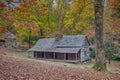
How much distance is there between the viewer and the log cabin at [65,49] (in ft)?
123

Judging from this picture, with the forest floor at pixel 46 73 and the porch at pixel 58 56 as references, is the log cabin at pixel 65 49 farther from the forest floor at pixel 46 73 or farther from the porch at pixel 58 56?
the forest floor at pixel 46 73

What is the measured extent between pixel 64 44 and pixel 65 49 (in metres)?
1.51

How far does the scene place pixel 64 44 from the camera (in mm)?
39156

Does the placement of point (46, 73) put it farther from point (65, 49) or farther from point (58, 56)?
point (58, 56)

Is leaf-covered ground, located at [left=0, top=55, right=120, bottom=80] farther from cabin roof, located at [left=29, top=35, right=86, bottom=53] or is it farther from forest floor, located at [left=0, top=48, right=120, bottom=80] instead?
cabin roof, located at [left=29, top=35, right=86, bottom=53]

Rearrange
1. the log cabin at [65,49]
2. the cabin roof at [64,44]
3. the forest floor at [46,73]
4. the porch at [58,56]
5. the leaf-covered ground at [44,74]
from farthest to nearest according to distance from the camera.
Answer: the cabin roof at [64,44]
the log cabin at [65,49]
the porch at [58,56]
the forest floor at [46,73]
the leaf-covered ground at [44,74]

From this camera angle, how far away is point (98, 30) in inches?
550

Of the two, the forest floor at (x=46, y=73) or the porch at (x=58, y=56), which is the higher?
the forest floor at (x=46, y=73)

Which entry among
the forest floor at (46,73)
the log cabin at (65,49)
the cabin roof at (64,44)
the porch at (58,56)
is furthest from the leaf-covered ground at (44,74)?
the porch at (58,56)

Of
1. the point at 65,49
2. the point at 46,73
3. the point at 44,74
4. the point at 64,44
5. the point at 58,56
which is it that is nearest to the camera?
the point at 44,74

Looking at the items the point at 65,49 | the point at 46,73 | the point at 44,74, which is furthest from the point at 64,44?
the point at 44,74

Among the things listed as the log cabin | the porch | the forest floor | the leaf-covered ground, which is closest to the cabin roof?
the log cabin

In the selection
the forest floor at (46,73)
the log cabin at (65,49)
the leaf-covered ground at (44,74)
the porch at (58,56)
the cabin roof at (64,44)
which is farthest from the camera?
the cabin roof at (64,44)

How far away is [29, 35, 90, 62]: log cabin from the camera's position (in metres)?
37.6
